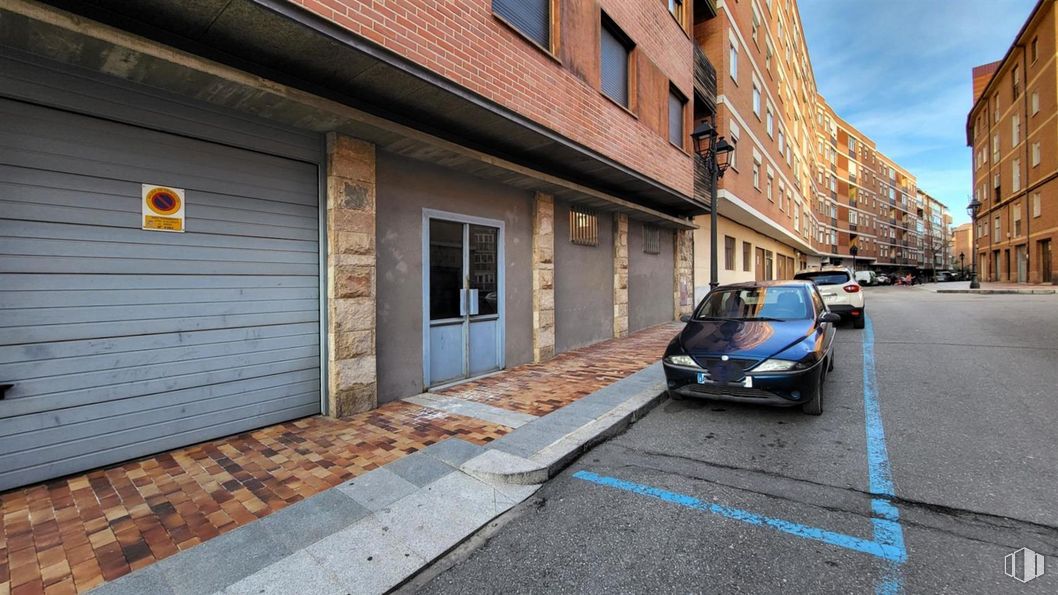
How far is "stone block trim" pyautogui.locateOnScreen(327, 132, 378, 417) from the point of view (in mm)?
4895

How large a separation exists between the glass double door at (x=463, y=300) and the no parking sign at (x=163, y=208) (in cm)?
266

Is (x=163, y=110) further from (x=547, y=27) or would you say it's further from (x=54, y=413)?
(x=547, y=27)

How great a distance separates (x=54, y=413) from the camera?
346 centimetres

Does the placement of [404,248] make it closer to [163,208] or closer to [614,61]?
[163,208]

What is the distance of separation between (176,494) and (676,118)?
41.5 ft

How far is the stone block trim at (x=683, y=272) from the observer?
13.8m

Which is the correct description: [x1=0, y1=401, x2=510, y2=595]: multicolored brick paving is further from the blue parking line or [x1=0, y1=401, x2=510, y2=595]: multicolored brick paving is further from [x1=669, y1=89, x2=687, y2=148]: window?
[x1=669, y1=89, x2=687, y2=148]: window

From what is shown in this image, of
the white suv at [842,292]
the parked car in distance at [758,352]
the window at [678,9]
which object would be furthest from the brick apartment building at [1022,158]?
the parked car in distance at [758,352]

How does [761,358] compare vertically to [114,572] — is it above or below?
above

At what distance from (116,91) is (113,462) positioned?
10.2 ft

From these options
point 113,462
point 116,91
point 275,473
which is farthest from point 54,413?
point 116,91

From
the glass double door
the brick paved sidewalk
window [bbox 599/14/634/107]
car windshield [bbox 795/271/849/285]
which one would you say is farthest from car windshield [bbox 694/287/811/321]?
car windshield [bbox 795/271/849/285]

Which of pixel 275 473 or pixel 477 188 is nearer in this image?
pixel 275 473

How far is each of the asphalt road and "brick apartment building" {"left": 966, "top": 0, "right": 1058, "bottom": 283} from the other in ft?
109
